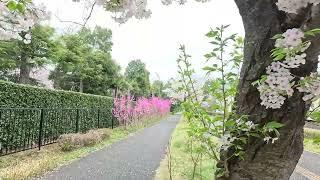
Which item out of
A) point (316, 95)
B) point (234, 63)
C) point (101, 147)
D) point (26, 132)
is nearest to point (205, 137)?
point (234, 63)

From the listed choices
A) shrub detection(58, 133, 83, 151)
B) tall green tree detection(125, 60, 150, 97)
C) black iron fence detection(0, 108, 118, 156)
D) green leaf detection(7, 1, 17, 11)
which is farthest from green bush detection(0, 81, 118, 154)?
tall green tree detection(125, 60, 150, 97)

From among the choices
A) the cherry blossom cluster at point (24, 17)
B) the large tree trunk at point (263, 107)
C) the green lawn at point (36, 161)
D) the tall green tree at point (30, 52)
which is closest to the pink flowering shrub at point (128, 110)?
the green lawn at point (36, 161)

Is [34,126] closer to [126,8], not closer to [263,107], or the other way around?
[126,8]

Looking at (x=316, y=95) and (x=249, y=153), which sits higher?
(x=316, y=95)

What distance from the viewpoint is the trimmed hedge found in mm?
8909

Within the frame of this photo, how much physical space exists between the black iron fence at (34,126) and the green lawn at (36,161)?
8.7 inches

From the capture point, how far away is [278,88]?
5.51ft

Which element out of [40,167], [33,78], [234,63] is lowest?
[40,167]

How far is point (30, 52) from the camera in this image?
24453 millimetres

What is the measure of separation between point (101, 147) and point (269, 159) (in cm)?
933

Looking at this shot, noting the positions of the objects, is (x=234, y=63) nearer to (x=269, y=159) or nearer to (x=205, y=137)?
(x=205, y=137)

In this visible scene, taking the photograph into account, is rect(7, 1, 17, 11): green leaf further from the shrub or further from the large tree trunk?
the shrub

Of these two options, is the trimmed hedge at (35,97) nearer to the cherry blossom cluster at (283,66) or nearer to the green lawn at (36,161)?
the green lawn at (36,161)

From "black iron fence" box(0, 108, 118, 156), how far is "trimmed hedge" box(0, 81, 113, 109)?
0.99ft
